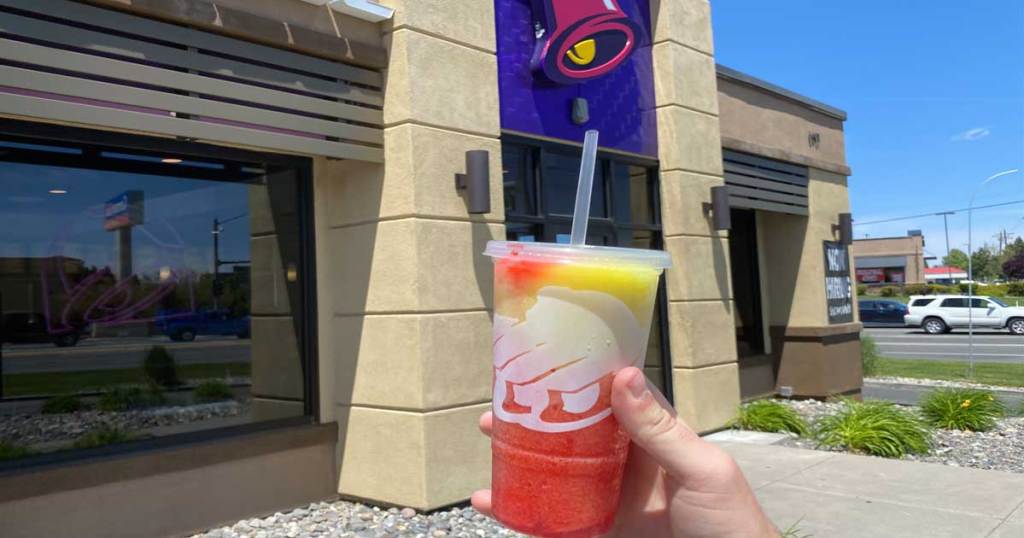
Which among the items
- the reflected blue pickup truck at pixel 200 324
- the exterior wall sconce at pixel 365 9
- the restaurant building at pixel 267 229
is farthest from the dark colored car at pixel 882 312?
the reflected blue pickup truck at pixel 200 324

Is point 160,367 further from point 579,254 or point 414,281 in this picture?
point 579,254

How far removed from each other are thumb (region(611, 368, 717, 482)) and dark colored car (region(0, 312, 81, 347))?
4757mm

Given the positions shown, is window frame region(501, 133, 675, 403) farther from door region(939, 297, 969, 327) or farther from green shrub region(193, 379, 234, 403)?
door region(939, 297, 969, 327)

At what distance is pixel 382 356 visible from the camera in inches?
242


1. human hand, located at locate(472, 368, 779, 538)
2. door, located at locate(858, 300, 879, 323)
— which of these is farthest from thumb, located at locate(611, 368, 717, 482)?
door, located at locate(858, 300, 879, 323)

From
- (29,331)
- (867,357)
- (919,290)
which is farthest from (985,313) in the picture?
(29,331)

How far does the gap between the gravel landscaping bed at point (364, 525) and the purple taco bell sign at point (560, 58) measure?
3422mm

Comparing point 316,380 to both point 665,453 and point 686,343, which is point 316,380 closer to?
point 686,343

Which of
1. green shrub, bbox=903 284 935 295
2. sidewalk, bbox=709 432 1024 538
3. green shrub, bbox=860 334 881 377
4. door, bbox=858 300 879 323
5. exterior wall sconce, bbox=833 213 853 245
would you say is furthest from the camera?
green shrub, bbox=903 284 935 295

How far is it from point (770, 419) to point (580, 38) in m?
4.96

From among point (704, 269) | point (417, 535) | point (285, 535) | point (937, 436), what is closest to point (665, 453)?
point (417, 535)

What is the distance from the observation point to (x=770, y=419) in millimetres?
9062

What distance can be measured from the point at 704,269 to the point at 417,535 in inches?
197

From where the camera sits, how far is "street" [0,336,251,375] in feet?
16.4
